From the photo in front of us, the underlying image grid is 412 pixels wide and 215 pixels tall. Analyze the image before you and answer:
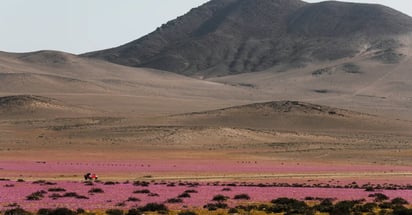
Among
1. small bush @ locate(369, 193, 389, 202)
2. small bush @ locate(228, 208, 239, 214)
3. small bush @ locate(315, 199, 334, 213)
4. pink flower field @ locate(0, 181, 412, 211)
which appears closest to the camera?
small bush @ locate(228, 208, 239, 214)

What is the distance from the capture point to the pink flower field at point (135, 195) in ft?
82.0

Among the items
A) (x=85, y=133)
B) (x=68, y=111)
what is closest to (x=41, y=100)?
(x=68, y=111)

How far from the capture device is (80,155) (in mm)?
68875

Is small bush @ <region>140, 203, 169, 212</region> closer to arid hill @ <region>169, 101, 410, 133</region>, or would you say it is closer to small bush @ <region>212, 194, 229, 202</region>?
small bush @ <region>212, 194, 229, 202</region>

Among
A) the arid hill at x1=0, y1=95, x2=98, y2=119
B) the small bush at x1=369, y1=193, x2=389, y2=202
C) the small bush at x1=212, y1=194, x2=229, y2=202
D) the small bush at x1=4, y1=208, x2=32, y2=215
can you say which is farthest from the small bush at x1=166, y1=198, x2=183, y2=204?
the arid hill at x1=0, y1=95, x2=98, y2=119

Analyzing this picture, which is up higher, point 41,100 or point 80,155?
point 41,100

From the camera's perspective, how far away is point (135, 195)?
94.3 feet

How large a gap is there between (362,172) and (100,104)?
298 feet

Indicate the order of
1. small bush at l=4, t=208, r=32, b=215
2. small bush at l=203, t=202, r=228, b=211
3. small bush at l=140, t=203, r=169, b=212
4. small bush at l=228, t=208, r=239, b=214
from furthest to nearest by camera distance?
small bush at l=203, t=202, r=228, b=211
small bush at l=140, t=203, r=169, b=212
small bush at l=228, t=208, r=239, b=214
small bush at l=4, t=208, r=32, b=215

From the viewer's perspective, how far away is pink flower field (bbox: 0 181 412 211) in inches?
984

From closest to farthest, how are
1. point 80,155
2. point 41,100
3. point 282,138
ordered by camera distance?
point 80,155 < point 282,138 < point 41,100

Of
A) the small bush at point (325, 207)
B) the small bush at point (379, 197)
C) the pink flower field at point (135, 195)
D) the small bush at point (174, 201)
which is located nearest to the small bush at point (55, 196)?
the pink flower field at point (135, 195)

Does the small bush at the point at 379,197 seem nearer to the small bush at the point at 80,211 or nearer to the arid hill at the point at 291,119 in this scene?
the small bush at the point at 80,211

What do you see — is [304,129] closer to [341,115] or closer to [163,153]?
[341,115]
